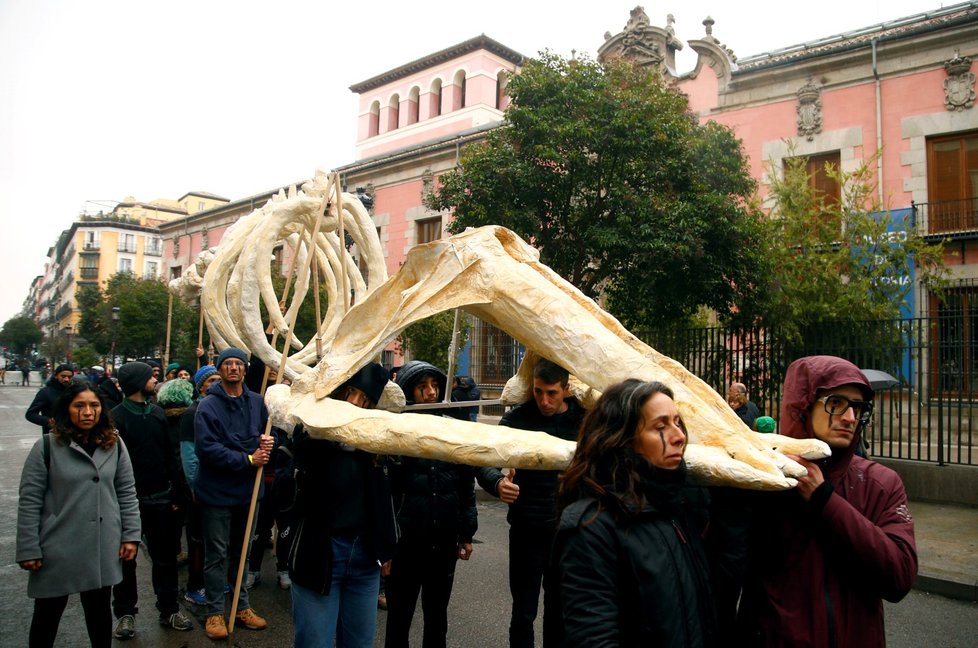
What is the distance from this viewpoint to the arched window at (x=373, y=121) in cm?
3075

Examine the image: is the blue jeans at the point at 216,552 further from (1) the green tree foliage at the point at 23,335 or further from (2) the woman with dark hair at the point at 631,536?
(1) the green tree foliage at the point at 23,335

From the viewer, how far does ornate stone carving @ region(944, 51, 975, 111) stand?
12320 mm

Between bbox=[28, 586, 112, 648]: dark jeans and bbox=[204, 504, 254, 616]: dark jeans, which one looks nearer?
bbox=[28, 586, 112, 648]: dark jeans

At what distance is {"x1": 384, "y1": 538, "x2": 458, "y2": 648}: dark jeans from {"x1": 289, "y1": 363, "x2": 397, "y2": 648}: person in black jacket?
11.8 inches

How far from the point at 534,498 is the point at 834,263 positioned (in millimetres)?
8287

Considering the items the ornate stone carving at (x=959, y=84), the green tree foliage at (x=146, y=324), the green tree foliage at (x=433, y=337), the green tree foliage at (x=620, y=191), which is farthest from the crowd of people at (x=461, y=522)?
the green tree foliage at (x=146, y=324)

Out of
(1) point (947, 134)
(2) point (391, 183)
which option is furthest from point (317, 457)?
(2) point (391, 183)

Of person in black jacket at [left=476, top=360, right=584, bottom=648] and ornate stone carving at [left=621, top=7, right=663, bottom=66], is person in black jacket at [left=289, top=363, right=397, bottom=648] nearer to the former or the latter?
person in black jacket at [left=476, top=360, right=584, bottom=648]

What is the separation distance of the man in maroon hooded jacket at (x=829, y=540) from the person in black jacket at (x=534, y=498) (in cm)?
152

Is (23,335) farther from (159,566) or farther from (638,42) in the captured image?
(159,566)

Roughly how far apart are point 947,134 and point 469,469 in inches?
503

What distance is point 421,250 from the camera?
3.49 m

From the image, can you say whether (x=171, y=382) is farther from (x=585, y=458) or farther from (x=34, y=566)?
(x=585, y=458)

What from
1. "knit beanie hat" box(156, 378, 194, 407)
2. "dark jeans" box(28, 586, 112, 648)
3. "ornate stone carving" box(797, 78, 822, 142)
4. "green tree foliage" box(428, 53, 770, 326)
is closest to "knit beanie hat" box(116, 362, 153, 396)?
"knit beanie hat" box(156, 378, 194, 407)
